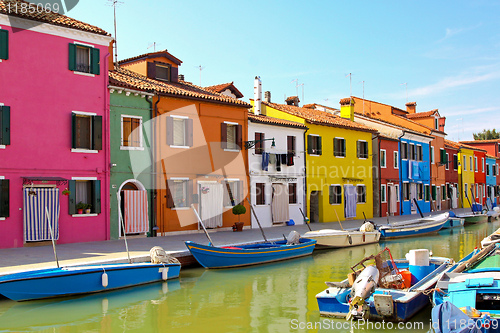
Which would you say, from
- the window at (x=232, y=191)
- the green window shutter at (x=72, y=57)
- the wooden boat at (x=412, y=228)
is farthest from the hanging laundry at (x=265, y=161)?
the green window shutter at (x=72, y=57)

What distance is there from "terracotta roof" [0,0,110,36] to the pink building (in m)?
0.04

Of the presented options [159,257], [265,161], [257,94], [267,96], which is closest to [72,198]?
[159,257]

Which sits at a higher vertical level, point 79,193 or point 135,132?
point 135,132

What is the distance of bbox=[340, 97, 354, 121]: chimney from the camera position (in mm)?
34312

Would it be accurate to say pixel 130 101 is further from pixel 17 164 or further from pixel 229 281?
pixel 229 281

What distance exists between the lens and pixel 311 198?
2848 centimetres

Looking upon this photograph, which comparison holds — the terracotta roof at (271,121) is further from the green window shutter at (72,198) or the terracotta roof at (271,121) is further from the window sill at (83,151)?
the green window shutter at (72,198)

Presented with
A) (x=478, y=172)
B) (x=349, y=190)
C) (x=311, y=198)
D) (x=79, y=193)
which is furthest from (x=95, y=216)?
(x=478, y=172)

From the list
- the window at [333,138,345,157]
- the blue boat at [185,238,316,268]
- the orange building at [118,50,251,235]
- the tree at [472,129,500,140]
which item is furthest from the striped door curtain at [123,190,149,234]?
the tree at [472,129,500,140]

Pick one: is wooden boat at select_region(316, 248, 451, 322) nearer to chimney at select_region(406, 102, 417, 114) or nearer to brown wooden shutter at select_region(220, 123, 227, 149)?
brown wooden shutter at select_region(220, 123, 227, 149)

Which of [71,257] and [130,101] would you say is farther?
[130,101]

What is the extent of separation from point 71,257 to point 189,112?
30.3 ft

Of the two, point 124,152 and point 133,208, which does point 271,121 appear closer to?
point 124,152

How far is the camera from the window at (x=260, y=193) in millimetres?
24280
